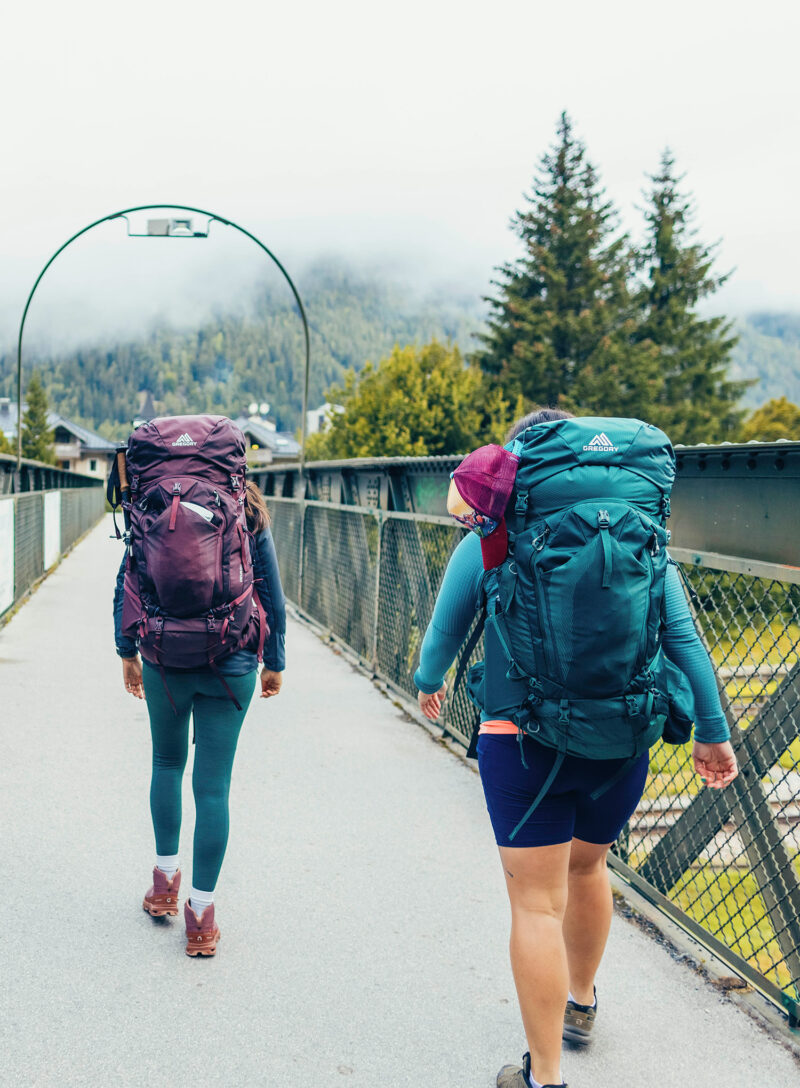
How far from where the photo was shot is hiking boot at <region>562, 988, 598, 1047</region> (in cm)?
287

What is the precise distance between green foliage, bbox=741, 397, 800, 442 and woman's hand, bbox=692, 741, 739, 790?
2576 inches

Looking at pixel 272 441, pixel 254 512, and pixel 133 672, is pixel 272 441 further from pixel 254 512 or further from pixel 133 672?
pixel 254 512

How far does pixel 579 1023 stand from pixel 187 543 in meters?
1.76

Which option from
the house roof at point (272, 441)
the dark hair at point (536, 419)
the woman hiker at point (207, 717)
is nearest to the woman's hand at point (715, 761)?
the dark hair at point (536, 419)

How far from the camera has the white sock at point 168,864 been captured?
3527mm

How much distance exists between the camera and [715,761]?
260 cm

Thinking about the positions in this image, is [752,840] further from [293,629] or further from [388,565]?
[293,629]

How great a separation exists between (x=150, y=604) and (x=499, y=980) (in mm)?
1618

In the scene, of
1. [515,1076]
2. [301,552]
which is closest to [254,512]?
[515,1076]

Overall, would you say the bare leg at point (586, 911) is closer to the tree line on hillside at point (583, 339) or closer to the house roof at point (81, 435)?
the tree line on hillside at point (583, 339)

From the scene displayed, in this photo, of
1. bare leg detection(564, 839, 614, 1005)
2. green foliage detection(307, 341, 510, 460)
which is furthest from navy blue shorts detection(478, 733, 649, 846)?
green foliage detection(307, 341, 510, 460)

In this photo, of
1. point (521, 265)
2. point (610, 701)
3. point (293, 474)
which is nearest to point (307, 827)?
point (610, 701)

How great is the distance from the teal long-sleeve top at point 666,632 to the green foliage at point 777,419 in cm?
6551

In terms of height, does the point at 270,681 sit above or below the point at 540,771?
below
